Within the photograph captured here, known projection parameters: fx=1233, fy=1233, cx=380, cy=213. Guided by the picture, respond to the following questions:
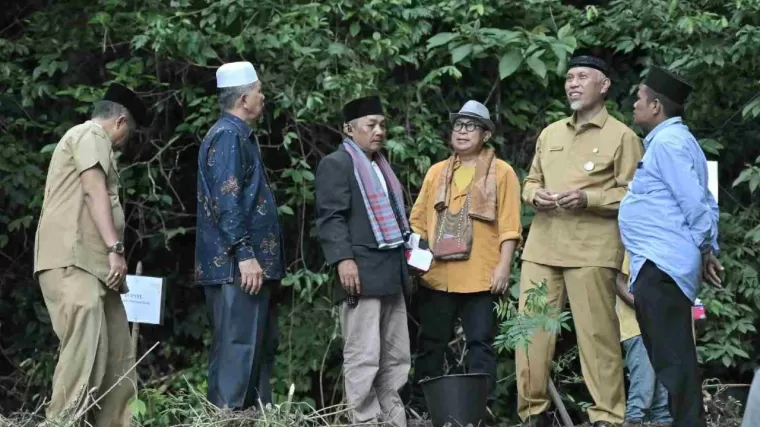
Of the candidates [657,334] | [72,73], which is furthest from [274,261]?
[72,73]

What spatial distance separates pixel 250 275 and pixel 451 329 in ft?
4.45

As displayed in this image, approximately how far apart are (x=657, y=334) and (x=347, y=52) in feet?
→ 9.34

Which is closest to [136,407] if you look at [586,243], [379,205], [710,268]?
[379,205]

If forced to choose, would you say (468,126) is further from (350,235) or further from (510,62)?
(350,235)

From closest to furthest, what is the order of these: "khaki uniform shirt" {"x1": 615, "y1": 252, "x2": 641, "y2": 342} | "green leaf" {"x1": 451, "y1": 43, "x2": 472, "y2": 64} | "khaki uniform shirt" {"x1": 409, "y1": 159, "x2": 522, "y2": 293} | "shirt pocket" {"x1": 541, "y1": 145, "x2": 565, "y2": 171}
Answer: "shirt pocket" {"x1": 541, "y1": 145, "x2": 565, "y2": 171} < "khaki uniform shirt" {"x1": 615, "y1": 252, "x2": 641, "y2": 342} < "khaki uniform shirt" {"x1": 409, "y1": 159, "x2": 522, "y2": 293} < "green leaf" {"x1": 451, "y1": 43, "x2": 472, "y2": 64}

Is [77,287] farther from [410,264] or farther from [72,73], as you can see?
[72,73]

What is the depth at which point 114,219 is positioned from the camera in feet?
17.4

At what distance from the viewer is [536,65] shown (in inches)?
267

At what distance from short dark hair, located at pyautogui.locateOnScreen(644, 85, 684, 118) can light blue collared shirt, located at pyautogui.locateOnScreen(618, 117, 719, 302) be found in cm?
13

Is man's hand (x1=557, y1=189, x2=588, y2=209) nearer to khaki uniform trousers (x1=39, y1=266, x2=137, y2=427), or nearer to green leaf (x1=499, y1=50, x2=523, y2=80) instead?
green leaf (x1=499, y1=50, x2=523, y2=80)

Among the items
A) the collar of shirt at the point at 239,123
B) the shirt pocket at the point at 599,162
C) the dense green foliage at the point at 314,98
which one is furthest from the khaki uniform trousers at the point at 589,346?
the collar of shirt at the point at 239,123

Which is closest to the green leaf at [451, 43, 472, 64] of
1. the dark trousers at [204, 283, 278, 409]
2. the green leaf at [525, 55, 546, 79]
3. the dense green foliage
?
the dense green foliage

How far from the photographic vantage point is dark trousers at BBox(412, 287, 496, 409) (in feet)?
20.1

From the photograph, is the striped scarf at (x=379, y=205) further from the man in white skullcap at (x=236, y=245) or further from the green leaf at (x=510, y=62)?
the green leaf at (x=510, y=62)
